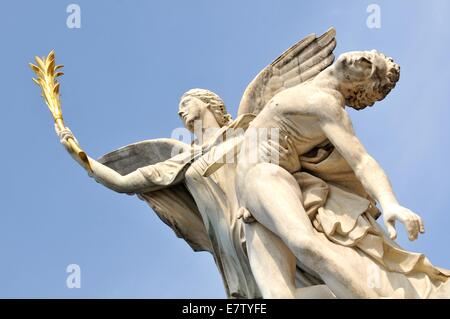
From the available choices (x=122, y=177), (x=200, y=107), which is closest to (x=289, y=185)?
(x=200, y=107)

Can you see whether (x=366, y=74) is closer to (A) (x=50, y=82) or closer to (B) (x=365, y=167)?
(B) (x=365, y=167)

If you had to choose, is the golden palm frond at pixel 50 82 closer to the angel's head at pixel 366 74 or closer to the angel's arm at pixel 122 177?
the angel's arm at pixel 122 177

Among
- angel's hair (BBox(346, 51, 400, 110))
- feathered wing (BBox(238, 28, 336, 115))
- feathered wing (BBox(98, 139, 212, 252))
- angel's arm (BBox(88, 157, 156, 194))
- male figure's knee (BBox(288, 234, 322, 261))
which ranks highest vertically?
feathered wing (BBox(238, 28, 336, 115))

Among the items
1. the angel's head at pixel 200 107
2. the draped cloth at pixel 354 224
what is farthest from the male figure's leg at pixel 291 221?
the angel's head at pixel 200 107

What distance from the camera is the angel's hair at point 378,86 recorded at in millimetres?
12195

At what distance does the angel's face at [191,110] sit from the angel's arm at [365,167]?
2.06 m

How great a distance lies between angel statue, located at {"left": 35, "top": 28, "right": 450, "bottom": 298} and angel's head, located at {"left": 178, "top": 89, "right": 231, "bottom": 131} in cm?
1

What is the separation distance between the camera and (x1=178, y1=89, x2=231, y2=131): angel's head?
13656mm

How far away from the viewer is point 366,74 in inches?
480

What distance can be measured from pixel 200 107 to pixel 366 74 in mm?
2190

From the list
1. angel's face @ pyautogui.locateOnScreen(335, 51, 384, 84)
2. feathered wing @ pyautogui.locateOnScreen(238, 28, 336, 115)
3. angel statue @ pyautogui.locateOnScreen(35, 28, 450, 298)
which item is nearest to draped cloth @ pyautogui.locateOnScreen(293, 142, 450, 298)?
angel statue @ pyautogui.locateOnScreen(35, 28, 450, 298)

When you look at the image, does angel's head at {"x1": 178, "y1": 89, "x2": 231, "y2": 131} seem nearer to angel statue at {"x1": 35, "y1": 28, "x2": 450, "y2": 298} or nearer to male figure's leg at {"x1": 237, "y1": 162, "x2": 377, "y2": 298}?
angel statue at {"x1": 35, "y1": 28, "x2": 450, "y2": 298}

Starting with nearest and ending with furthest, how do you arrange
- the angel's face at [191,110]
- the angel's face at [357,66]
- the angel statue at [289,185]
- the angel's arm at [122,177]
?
the angel statue at [289,185] → the angel's face at [357,66] → the angel's arm at [122,177] → the angel's face at [191,110]

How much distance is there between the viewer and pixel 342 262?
1123 centimetres
